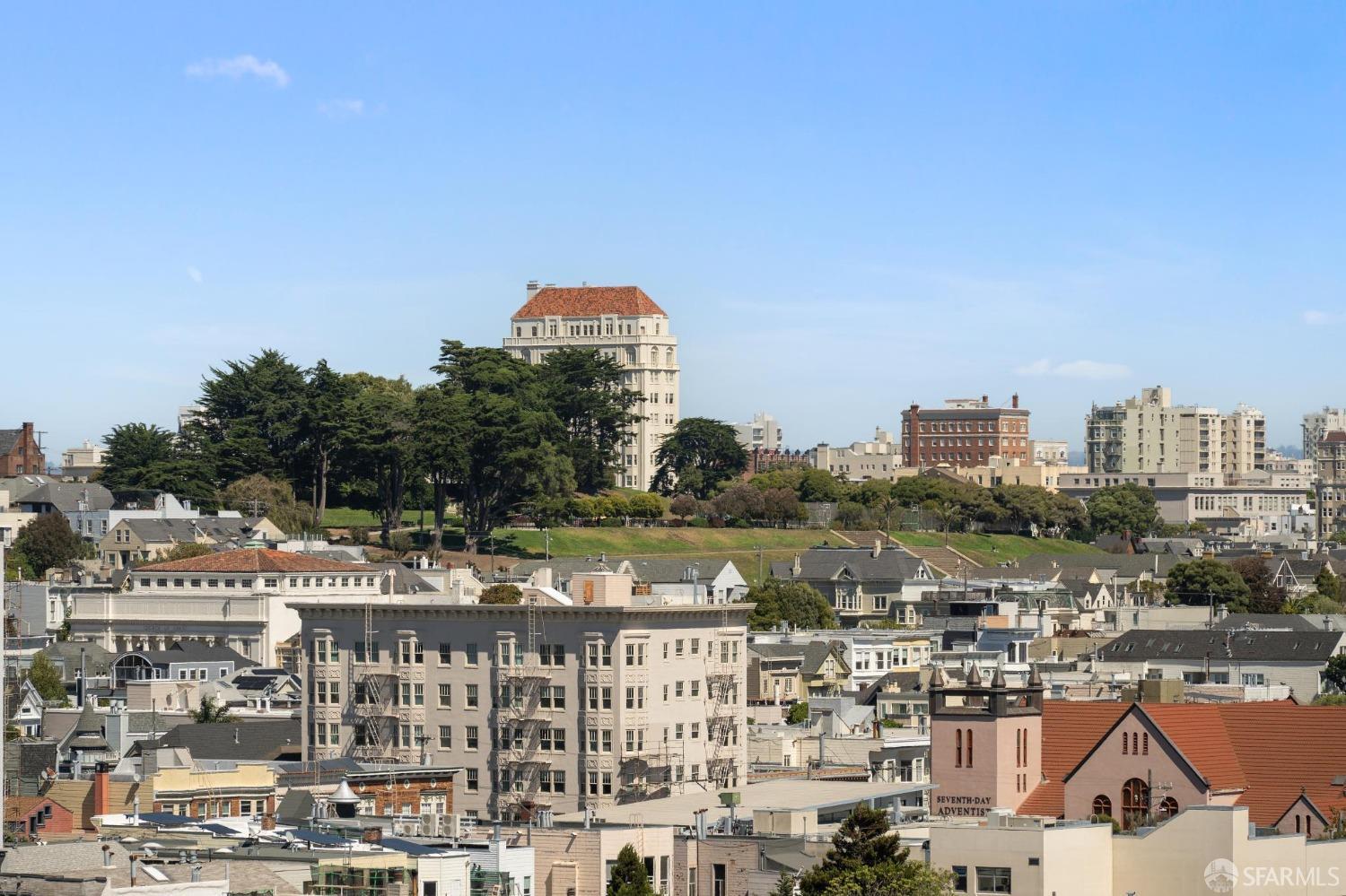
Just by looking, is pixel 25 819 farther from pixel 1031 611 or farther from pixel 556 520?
pixel 556 520

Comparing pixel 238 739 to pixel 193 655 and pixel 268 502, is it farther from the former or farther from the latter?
pixel 268 502

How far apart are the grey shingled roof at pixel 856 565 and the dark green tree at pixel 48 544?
49.3 meters

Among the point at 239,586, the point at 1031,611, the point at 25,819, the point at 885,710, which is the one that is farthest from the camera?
the point at 1031,611

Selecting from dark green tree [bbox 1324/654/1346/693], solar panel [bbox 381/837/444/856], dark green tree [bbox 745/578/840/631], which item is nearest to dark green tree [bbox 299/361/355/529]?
dark green tree [bbox 745/578/840/631]

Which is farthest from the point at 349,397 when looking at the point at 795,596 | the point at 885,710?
the point at 885,710

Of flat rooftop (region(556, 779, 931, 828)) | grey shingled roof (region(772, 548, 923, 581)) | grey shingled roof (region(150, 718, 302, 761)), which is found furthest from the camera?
grey shingled roof (region(772, 548, 923, 581))

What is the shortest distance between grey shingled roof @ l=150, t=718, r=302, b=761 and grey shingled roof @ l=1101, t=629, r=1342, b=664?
59.1 meters

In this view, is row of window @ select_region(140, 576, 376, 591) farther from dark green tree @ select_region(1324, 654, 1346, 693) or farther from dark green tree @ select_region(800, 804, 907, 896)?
dark green tree @ select_region(800, 804, 907, 896)

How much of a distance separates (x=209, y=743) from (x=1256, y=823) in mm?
33928

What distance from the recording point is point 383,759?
85.9 m

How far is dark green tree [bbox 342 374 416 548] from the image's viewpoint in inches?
6973

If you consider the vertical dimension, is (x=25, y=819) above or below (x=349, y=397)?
below

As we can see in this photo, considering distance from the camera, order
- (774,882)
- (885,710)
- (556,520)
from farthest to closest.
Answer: (556,520) < (885,710) < (774,882)

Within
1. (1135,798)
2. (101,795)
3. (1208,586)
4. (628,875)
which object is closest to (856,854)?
(628,875)
